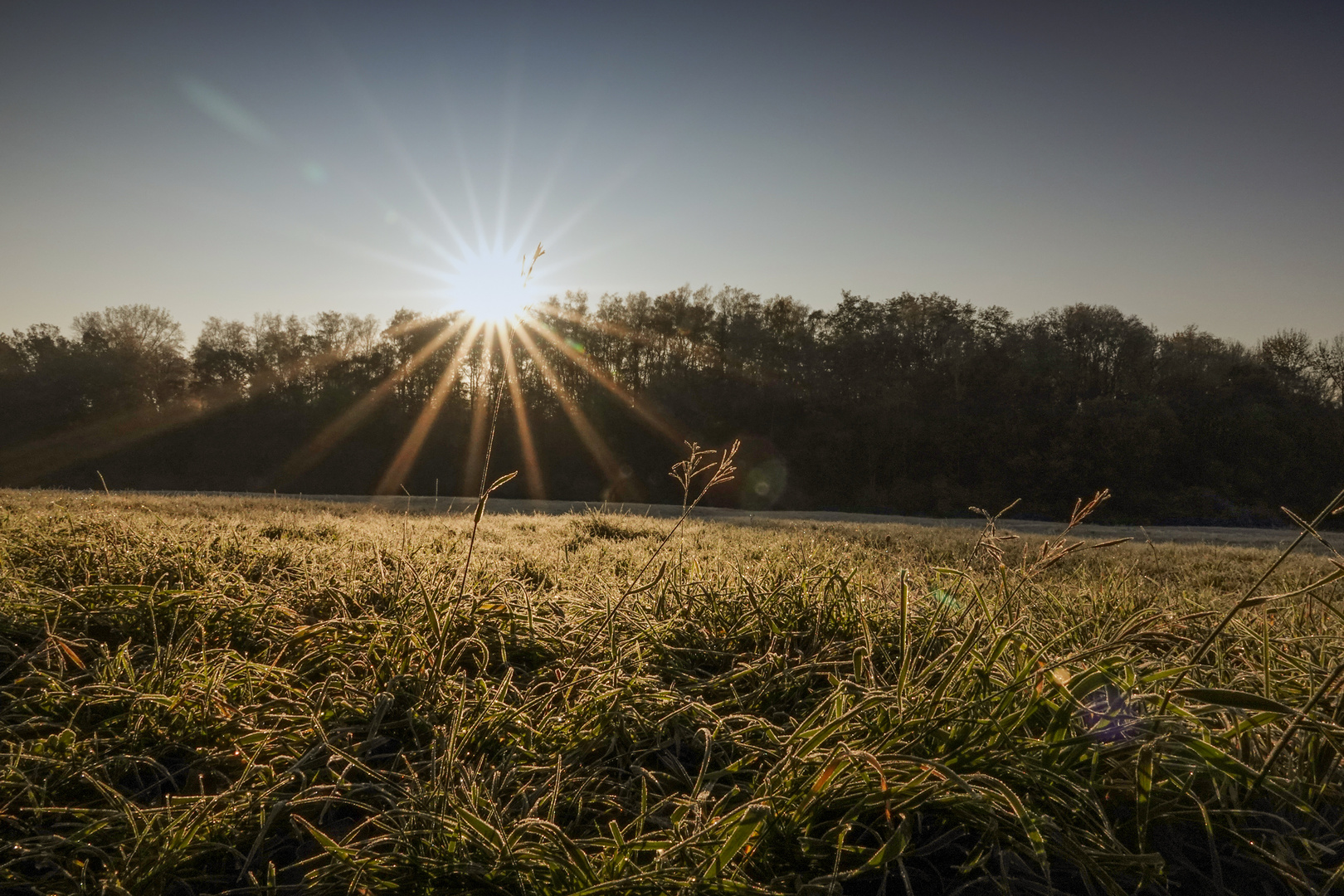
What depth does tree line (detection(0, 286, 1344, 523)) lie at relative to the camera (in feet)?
78.7

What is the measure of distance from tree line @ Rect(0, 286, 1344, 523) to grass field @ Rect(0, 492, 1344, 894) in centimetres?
2116

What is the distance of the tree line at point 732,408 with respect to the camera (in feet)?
78.7

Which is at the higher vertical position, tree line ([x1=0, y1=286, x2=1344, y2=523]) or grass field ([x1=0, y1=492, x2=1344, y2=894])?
tree line ([x1=0, y1=286, x2=1344, y2=523])

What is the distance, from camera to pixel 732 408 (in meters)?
27.9

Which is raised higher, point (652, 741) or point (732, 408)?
point (732, 408)

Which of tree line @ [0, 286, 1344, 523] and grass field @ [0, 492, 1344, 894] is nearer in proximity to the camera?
grass field @ [0, 492, 1344, 894]

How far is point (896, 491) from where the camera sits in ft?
79.6

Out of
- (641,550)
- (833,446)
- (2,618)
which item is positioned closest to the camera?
(2,618)

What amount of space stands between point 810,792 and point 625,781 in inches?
18.1

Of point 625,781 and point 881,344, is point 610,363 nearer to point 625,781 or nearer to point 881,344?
point 881,344

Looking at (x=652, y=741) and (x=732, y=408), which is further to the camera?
(x=732, y=408)

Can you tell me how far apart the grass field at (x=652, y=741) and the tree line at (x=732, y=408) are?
833 inches

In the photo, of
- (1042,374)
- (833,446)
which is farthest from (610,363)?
(1042,374)

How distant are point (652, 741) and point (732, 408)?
87.2 feet
